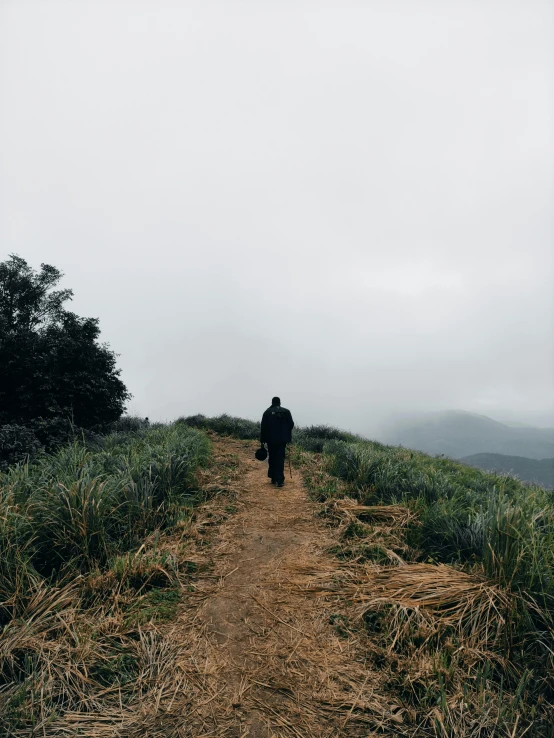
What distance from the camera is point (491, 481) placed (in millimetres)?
8609

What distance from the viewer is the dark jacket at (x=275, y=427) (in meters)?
8.09

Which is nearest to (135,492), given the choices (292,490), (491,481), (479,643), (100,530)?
(100,530)

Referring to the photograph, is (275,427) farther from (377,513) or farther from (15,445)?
(15,445)

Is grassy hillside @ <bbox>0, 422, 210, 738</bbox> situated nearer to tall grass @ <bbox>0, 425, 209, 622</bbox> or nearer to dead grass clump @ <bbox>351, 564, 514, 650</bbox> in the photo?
tall grass @ <bbox>0, 425, 209, 622</bbox>

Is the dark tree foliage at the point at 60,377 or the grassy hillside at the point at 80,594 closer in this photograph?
the grassy hillside at the point at 80,594

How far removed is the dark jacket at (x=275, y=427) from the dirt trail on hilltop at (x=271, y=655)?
3534 mm

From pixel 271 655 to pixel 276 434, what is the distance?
549 centimetres

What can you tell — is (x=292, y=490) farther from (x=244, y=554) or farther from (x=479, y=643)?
(x=479, y=643)

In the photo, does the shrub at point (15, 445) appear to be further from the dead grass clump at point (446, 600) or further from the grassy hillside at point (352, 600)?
the dead grass clump at point (446, 600)

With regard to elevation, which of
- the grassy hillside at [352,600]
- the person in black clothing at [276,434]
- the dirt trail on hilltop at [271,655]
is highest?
the person in black clothing at [276,434]

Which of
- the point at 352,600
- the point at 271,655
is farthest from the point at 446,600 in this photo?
the point at 271,655

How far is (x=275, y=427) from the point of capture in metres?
8.17

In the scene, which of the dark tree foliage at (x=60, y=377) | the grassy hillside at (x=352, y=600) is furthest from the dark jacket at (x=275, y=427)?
the dark tree foliage at (x=60, y=377)

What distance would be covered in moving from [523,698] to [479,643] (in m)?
0.37
